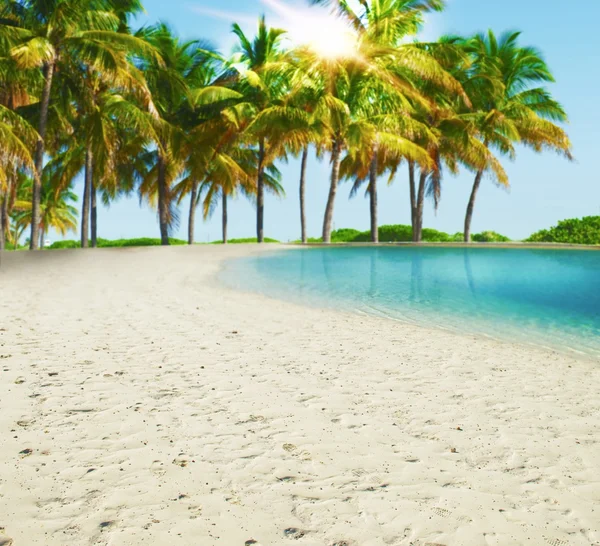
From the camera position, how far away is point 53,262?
13742mm

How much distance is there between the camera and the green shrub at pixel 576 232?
91.9 ft

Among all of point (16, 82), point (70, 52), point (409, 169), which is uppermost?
point (70, 52)

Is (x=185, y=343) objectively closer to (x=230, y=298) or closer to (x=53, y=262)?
(x=230, y=298)

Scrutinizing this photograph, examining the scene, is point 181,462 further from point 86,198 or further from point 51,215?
point 51,215

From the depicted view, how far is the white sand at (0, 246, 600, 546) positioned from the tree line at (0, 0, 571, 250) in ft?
41.1

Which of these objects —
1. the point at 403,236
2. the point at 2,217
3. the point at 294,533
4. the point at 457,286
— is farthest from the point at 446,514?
the point at 403,236

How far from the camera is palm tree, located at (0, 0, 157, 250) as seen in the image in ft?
55.1

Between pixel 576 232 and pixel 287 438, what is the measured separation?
2891cm

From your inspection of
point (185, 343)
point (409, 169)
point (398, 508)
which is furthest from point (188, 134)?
point (398, 508)

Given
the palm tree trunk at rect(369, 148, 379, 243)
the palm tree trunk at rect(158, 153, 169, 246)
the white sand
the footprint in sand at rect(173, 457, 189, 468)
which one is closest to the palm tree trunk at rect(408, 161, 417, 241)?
the palm tree trunk at rect(369, 148, 379, 243)

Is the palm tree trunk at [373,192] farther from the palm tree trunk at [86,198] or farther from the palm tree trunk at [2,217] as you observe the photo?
the palm tree trunk at [2,217]

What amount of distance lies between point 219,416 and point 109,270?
30.8ft

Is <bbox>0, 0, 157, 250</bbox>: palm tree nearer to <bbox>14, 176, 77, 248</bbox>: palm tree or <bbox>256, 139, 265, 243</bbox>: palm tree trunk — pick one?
<bbox>256, 139, 265, 243</bbox>: palm tree trunk

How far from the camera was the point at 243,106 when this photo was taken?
73.6ft
